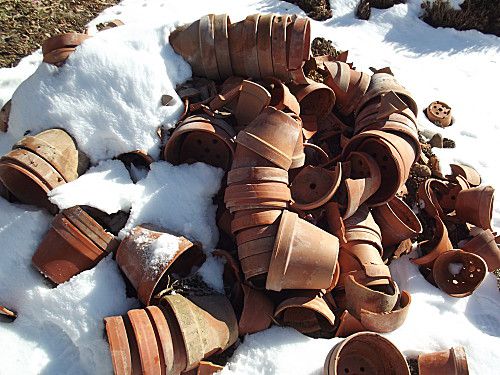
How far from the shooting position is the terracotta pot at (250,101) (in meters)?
3.04

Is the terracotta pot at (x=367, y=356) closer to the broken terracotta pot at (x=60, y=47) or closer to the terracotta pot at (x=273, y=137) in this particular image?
the terracotta pot at (x=273, y=137)

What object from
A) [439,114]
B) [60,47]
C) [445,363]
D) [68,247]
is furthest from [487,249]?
[60,47]

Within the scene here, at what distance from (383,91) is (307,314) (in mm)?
1714

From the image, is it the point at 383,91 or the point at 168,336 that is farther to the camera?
the point at 383,91

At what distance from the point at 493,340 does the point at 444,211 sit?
39.3 inches

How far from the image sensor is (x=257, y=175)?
2.66m

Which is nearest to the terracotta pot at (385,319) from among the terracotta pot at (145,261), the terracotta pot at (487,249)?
the terracotta pot at (487,249)

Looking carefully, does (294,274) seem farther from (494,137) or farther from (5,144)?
(494,137)

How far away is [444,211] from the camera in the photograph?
358 centimetres

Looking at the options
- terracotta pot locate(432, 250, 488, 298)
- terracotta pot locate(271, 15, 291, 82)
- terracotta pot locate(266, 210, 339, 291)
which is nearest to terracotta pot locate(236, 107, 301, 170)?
terracotta pot locate(266, 210, 339, 291)

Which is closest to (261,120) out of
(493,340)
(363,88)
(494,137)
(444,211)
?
(363,88)

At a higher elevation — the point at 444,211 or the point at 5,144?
the point at 5,144

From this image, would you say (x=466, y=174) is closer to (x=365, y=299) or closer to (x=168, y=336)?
(x=365, y=299)

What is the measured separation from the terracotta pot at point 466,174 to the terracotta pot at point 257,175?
1.82 metres
